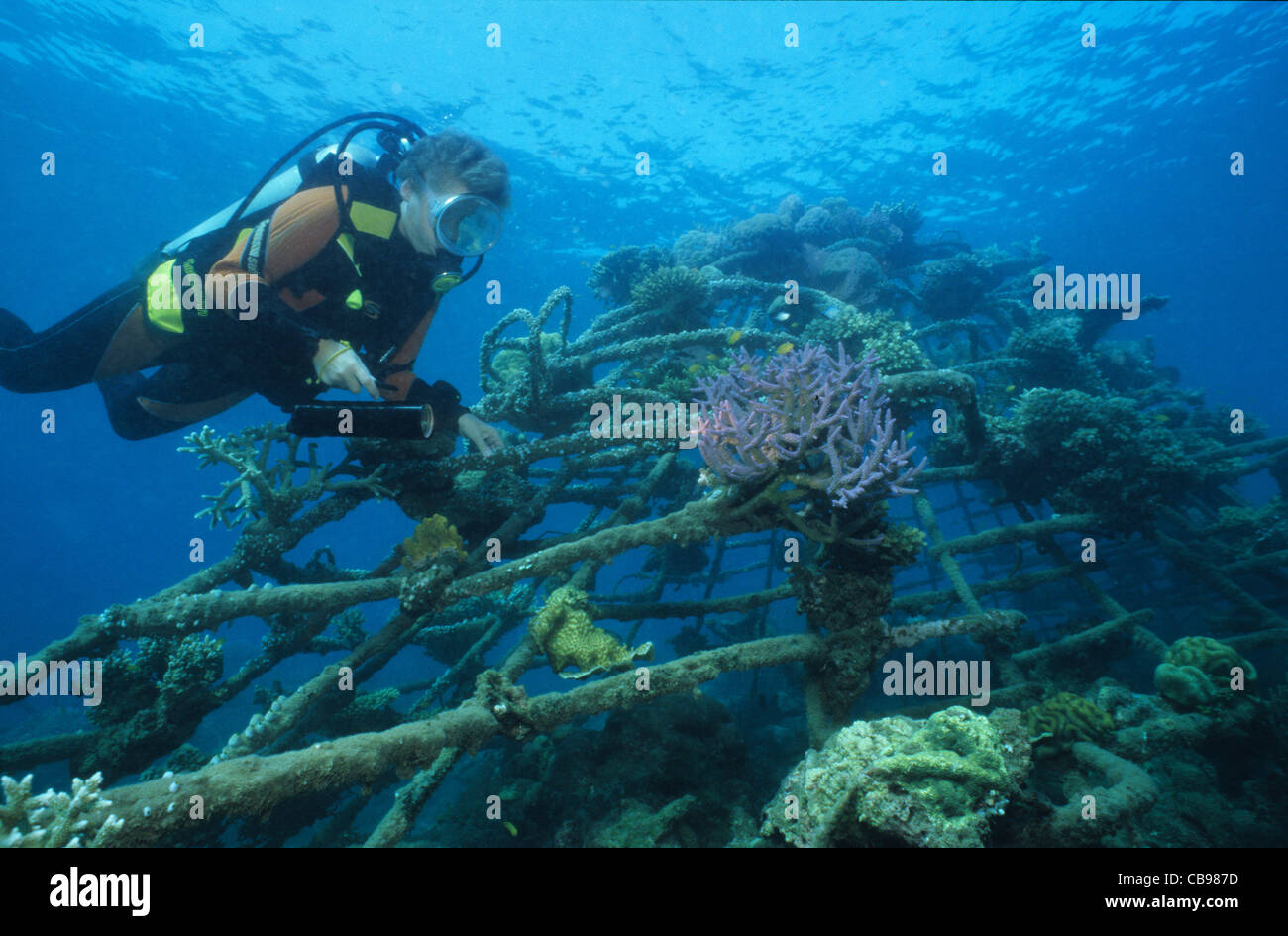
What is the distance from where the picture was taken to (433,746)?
2.86m

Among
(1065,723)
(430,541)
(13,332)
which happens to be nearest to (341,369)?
(430,541)

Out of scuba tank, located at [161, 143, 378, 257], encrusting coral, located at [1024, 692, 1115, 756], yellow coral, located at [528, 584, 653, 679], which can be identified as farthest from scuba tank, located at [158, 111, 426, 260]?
encrusting coral, located at [1024, 692, 1115, 756]

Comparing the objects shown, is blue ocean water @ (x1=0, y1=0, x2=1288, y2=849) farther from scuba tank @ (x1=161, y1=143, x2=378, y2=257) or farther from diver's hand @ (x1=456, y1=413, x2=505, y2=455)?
diver's hand @ (x1=456, y1=413, x2=505, y2=455)

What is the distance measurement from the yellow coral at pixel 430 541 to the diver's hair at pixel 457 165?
109 inches

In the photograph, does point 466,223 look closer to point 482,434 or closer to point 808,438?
point 482,434

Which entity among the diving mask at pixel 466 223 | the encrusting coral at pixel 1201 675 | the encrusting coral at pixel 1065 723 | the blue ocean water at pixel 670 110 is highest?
the blue ocean water at pixel 670 110

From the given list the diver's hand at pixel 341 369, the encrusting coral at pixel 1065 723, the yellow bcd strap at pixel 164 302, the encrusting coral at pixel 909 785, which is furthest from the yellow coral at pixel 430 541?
the encrusting coral at pixel 1065 723

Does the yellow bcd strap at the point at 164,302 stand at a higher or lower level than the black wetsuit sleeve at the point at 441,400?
higher

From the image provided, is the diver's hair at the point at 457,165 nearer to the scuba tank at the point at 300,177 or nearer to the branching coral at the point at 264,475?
the scuba tank at the point at 300,177

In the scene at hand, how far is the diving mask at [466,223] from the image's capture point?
12.4ft

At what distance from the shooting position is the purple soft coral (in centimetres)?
337

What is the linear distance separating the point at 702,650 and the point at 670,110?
2914cm

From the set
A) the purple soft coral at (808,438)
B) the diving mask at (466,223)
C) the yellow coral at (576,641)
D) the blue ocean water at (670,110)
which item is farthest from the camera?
the blue ocean water at (670,110)

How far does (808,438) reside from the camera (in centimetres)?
346
